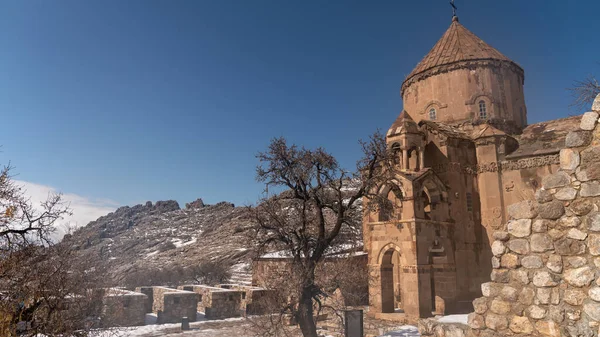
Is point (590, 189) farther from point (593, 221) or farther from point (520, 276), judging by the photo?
point (520, 276)

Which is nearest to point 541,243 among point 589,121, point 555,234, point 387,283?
point 555,234

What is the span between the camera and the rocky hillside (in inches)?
1572

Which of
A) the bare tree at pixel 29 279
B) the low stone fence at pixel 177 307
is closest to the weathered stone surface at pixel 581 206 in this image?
the bare tree at pixel 29 279

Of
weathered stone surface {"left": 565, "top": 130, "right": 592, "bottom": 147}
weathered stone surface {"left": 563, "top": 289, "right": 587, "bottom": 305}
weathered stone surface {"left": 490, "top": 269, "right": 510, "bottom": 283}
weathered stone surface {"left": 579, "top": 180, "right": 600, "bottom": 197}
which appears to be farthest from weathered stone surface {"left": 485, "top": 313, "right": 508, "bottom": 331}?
weathered stone surface {"left": 565, "top": 130, "right": 592, "bottom": 147}

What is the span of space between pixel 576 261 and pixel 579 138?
118 centimetres

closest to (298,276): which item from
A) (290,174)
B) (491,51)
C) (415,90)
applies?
(290,174)

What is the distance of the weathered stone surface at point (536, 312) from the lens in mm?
3693

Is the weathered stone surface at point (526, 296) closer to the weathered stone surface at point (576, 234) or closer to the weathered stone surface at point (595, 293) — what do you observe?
the weathered stone surface at point (595, 293)

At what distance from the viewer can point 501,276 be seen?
404 cm

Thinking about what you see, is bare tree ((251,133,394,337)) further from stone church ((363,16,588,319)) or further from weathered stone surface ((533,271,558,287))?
weathered stone surface ((533,271,558,287))

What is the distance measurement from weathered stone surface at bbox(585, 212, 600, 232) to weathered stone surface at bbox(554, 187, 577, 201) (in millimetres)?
218

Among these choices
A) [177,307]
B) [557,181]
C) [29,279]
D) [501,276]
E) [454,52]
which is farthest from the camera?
[454,52]

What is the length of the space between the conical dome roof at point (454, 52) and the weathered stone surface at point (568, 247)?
65.5 ft

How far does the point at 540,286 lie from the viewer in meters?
3.72
